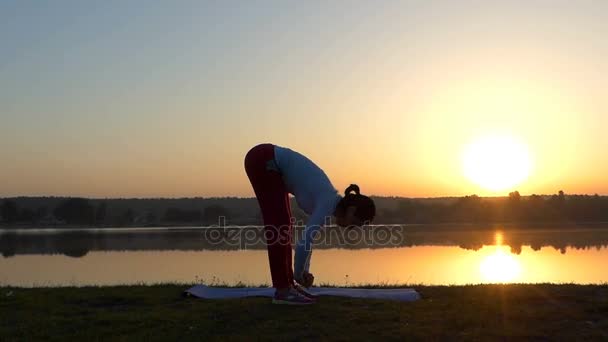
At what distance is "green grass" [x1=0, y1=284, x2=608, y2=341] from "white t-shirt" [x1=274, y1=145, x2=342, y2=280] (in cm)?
58

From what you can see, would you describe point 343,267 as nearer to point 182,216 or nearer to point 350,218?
point 350,218

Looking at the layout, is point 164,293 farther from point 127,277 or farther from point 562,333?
point 127,277

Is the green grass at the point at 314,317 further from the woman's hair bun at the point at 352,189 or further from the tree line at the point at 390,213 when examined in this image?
the tree line at the point at 390,213

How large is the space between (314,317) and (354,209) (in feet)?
3.51

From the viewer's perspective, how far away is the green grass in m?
4.88

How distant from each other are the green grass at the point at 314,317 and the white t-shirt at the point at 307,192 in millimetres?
583

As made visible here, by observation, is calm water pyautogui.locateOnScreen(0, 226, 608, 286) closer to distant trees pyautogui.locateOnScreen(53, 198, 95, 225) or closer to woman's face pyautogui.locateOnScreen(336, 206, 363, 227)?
woman's face pyautogui.locateOnScreen(336, 206, 363, 227)

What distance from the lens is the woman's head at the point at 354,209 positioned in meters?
5.78

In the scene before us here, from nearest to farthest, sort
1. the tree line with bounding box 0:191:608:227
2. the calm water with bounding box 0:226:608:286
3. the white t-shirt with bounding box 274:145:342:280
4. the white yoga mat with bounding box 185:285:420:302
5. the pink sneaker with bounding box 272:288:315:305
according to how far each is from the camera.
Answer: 1. the white t-shirt with bounding box 274:145:342:280
2. the pink sneaker with bounding box 272:288:315:305
3. the white yoga mat with bounding box 185:285:420:302
4. the calm water with bounding box 0:226:608:286
5. the tree line with bounding box 0:191:608:227

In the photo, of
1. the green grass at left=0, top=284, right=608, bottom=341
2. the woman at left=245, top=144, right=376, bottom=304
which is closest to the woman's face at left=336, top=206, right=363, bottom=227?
the woman at left=245, top=144, right=376, bottom=304

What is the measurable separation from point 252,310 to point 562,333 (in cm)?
273

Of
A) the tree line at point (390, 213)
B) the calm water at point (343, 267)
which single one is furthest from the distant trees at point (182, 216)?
the calm water at point (343, 267)

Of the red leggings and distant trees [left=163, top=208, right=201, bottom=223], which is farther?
distant trees [left=163, top=208, right=201, bottom=223]

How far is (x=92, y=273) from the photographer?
61.4 ft
